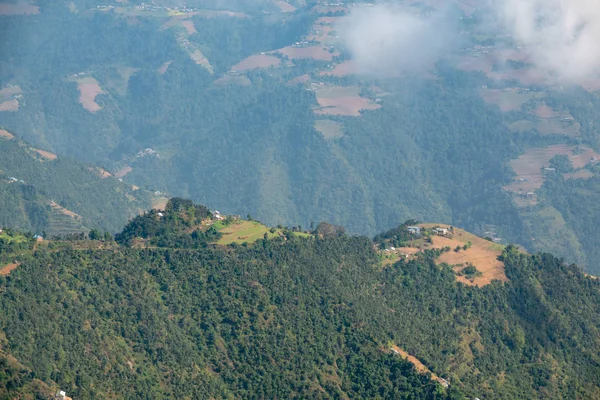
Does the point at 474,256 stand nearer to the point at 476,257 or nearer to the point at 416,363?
the point at 476,257

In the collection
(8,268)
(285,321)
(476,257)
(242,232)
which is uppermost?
(8,268)

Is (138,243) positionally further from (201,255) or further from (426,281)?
(426,281)

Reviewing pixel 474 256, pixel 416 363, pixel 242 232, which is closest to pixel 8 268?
pixel 242 232

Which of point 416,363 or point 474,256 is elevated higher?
point 416,363

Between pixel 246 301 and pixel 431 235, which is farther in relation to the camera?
pixel 431 235

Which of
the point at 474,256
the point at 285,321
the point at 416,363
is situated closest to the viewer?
the point at 416,363

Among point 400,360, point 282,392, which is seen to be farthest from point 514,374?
point 282,392

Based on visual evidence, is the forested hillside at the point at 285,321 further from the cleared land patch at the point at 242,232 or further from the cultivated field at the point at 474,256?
the cleared land patch at the point at 242,232
